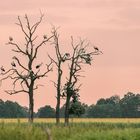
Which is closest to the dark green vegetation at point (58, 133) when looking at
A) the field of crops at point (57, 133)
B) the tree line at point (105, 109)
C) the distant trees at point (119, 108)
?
the field of crops at point (57, 133)

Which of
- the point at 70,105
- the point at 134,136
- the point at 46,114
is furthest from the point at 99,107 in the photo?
the point at 134,136

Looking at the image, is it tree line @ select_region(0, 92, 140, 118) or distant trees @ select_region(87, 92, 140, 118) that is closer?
tree line @ select_region(0, 92, 140, 118)

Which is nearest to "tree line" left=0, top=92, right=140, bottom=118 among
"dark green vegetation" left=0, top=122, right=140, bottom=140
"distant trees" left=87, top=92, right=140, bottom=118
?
"distant trees" left=87, top=92, right=140, bottom=118

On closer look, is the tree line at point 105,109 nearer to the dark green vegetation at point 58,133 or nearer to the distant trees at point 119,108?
the distant trees at point 119,108

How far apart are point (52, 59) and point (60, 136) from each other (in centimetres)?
3096

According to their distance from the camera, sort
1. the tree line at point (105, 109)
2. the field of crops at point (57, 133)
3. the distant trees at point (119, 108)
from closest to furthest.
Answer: the field of crops at point (57, 133) < the tree line at point (105, 109) < the distant trees at point (119, 108)

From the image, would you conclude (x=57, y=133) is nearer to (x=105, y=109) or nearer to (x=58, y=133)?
(x=58, y=133)

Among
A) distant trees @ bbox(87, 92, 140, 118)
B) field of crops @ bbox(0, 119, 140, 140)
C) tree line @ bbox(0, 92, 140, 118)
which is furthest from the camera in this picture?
distant trees @ bbox(87, 92, 140, 118)

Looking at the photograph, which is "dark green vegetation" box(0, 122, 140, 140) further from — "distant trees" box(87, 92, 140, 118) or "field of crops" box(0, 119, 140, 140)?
"distant trees" box(87, 92, 140, 118)

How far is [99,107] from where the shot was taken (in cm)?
11431

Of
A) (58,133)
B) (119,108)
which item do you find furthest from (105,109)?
(58,133)

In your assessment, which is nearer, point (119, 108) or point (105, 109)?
point (105, 109)

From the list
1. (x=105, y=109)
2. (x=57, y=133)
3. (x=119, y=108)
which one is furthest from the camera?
(x=119, y=108)

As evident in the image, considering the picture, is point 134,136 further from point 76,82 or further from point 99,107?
point 99,107
